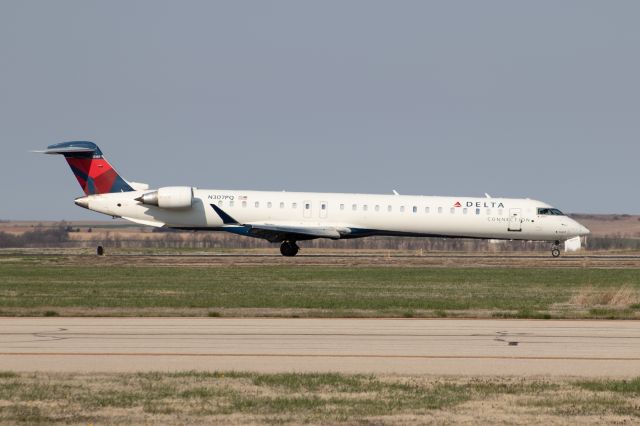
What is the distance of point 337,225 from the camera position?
52.5 metres

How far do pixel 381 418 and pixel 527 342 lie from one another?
7523mm

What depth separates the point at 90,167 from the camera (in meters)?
53.8

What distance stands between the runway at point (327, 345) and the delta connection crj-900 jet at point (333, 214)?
1172 inches

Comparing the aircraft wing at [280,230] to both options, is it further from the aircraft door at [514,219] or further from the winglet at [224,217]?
the aircraft door at [514,219]

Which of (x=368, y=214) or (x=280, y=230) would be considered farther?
(x=368, y=214)

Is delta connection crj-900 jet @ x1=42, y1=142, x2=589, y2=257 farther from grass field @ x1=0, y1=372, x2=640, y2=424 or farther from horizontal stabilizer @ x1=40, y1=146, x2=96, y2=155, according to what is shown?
grass field @ x1=0, y1=372, x2=640, y2=424

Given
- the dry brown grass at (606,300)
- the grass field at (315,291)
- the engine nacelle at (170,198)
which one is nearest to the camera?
the grass field at (315,291)

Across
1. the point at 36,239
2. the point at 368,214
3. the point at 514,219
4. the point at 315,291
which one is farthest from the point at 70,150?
the point at 36,239

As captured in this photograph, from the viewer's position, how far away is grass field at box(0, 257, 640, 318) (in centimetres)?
2467

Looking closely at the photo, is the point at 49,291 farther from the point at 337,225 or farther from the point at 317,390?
the point at 337,225

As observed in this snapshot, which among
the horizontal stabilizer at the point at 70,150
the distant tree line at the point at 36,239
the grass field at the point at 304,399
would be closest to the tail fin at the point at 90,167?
the horizontal stabilizer at the point at 70,150

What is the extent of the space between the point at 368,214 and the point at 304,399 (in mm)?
39856

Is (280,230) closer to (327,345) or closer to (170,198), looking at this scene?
(170,198)

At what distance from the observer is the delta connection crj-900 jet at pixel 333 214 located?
5231 centimetres
